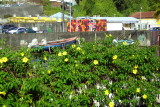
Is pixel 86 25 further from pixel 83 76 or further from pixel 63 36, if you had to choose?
pixel 83 76

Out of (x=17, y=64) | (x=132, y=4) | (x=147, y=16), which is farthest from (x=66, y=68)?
(x=132, y=4)

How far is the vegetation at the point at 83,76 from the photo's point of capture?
4.29 m

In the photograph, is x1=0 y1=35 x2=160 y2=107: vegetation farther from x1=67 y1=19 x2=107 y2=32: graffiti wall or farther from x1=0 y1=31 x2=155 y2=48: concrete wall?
x1=67 y1=19 x2=107 y2=32: graffiti wall

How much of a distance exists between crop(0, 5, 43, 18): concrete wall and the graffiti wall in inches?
757

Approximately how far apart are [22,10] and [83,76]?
56.3 meters

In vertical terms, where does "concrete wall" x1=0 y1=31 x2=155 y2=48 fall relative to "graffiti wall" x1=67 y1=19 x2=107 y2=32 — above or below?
below

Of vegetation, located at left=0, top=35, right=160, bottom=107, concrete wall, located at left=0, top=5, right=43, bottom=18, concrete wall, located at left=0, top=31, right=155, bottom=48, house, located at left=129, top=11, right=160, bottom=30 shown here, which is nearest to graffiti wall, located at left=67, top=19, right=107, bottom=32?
house, located at left=129, top=11, right=160, bottom=30

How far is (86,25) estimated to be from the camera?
4462 centimetres

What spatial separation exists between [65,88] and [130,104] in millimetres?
1518

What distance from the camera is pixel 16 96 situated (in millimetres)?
4133

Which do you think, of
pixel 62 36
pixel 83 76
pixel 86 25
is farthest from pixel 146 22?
pixel 83 76

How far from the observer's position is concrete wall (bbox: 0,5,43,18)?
56.0 m

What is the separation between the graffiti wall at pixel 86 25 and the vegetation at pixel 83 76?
36274 millimetres

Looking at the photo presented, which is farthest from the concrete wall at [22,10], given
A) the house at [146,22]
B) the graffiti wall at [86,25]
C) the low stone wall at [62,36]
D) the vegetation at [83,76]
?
the vegetation at [83,76]
